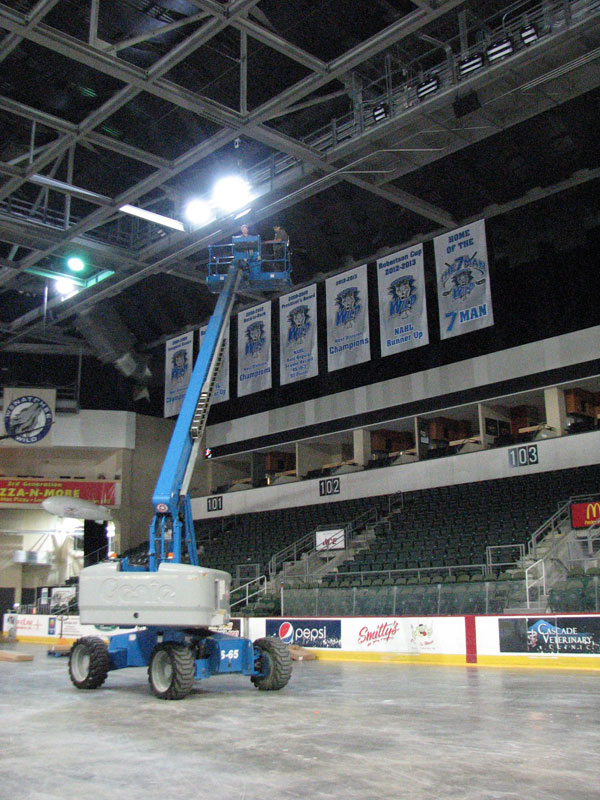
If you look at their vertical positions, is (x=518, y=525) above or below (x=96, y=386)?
below

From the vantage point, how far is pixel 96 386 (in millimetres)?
40281

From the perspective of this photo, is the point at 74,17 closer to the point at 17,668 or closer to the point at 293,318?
the point at 293,318

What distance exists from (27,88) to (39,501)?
Result: 73.6ft

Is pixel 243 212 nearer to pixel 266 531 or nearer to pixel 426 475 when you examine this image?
pixel 426 475

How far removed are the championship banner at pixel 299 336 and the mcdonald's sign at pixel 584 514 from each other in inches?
355

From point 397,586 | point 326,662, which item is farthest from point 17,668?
point 397,586

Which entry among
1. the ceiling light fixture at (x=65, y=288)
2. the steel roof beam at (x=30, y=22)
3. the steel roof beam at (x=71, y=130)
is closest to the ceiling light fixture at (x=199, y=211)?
the steel roof beam at (x=71, y=130)

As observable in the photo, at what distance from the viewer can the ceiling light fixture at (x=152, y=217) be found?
24.3 m

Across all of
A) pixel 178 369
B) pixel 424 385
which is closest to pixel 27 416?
pixel 178 369

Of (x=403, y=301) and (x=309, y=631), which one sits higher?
Result: (x=403, y=301)

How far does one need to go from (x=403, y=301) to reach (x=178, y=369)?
11185 mm

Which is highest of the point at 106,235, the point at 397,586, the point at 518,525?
the point at 106,235

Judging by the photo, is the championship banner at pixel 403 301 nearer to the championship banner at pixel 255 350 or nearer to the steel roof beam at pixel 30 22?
the championship banner at pixel 255 350

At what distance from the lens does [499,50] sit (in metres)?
17.5
